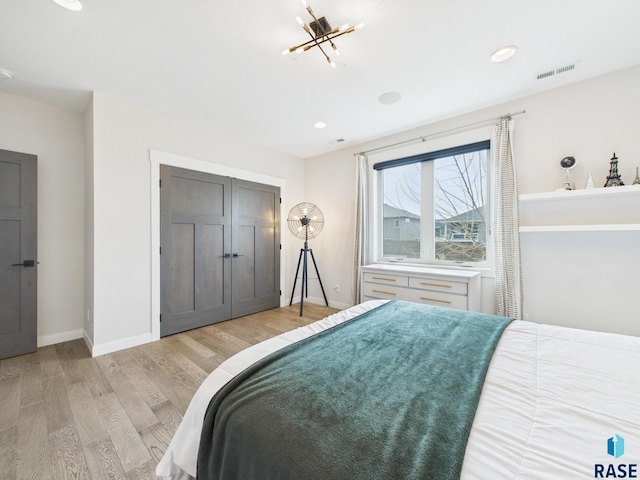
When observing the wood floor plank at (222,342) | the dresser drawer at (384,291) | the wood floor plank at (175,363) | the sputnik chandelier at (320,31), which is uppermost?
the sputnik chandelier at (320,31)

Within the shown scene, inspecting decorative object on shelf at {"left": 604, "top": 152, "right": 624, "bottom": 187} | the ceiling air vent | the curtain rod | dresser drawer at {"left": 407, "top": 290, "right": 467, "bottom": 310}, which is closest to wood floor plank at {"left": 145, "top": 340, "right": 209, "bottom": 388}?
dresser drawer at {"left": 407, "top": 290, "right": 467, "bottom": 310}

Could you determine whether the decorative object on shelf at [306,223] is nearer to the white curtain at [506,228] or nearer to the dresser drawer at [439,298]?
the dresser drawer at [439,298]

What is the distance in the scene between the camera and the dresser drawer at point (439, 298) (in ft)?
8.71

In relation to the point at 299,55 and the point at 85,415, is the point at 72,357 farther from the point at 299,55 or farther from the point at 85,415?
the point at 299,55

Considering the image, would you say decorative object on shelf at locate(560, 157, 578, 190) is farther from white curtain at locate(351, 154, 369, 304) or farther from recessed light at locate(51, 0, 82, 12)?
recessed light at locate(51, 0, 82, 12)

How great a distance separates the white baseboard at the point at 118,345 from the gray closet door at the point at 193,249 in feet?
0.62

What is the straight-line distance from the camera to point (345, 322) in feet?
5.15

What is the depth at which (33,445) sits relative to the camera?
1503 mm

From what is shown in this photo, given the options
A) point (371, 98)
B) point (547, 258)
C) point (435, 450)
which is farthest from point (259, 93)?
point (547, 258)

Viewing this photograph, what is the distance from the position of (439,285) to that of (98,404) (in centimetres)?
308

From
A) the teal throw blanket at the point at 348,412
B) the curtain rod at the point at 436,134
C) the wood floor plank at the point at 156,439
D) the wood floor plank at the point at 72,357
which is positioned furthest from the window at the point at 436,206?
the wood floor plank at the point at 72,357

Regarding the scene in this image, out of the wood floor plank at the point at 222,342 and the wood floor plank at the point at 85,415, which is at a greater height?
the wood floor plank at the point at 222,342

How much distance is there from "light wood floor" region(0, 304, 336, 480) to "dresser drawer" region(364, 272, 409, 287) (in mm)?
1463

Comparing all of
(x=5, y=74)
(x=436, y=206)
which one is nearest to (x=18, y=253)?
(x=5, y=74)
